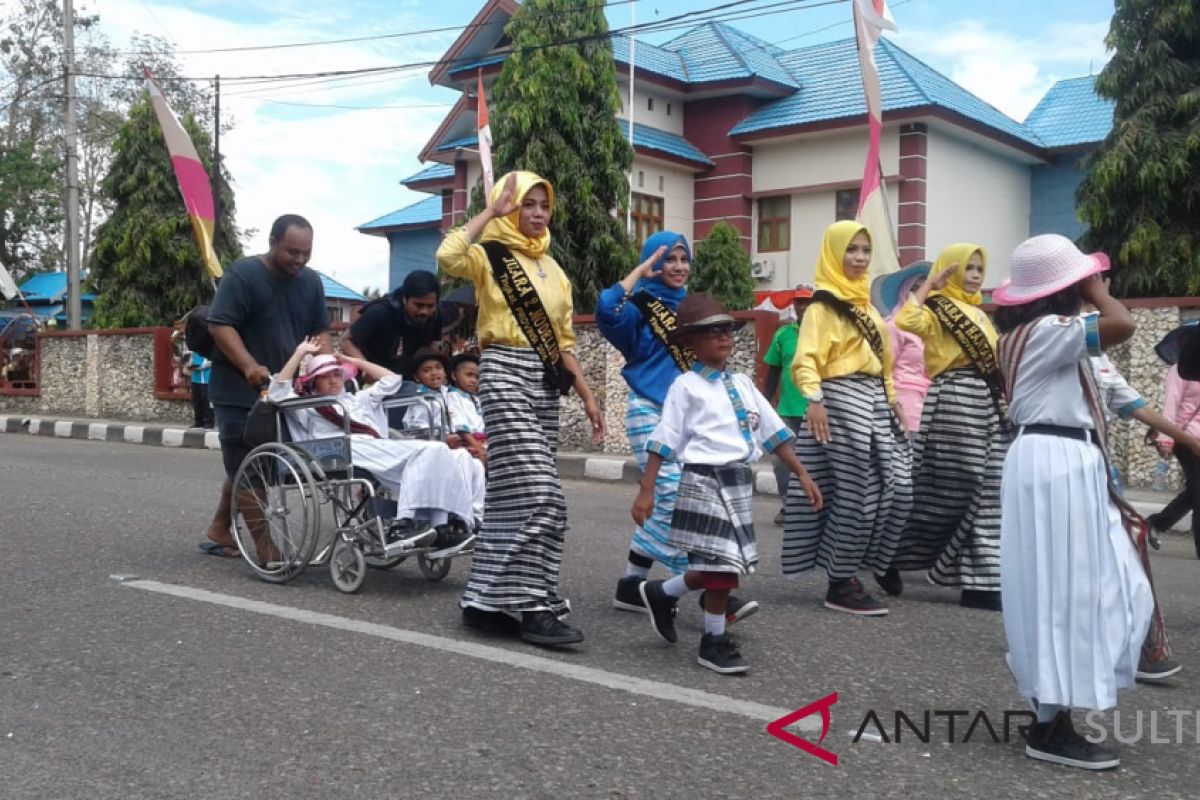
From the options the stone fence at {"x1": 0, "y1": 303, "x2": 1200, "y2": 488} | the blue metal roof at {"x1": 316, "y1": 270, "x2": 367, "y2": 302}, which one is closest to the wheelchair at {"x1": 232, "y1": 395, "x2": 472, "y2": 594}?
the stone fence at {"x1": 0, "y1": 303, "x2": 1200, "y2": 488}

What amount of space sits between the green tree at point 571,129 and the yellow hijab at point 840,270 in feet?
51.2

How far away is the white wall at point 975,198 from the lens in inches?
1080

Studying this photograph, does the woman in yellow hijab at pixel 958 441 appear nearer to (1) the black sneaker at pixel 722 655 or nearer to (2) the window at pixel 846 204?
(1) the black sneaker at pixel 722 655

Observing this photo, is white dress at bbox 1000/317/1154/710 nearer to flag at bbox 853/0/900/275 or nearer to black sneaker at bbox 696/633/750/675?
black sneaker at bbox 696/633/750/675

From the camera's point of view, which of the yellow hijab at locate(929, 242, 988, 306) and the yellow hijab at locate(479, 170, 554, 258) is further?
the yellow hijab at locate(929, 242, 988, 306)

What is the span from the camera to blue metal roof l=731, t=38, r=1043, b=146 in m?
27.0

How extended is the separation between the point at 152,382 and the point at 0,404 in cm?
498

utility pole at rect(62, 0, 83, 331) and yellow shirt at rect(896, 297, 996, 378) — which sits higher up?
utility pole at rect(62, 0, 83, 331)

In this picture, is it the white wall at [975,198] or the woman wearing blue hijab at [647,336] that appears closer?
the woman wearing blue hijab at [647,336]

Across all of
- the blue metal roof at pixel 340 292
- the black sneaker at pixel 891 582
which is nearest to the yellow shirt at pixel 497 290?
the black sneaker at pixel 891 582

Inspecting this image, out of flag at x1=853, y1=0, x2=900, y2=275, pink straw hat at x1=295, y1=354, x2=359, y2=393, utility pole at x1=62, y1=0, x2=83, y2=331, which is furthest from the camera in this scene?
utility pole at x1=62, y1=0, x2=83, y2=331

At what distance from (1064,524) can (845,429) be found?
7.42 feet

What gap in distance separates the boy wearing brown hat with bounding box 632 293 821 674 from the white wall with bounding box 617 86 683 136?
2416 cm

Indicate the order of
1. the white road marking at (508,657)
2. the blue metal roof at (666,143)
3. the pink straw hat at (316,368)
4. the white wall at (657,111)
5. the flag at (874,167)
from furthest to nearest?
1. the white wall at (657,111)
2. the blue metal roof at (666,143)
3. the flag at (874,167)
4. the pink straw hat at (316,368)
5. the white road marking at (508,657)
